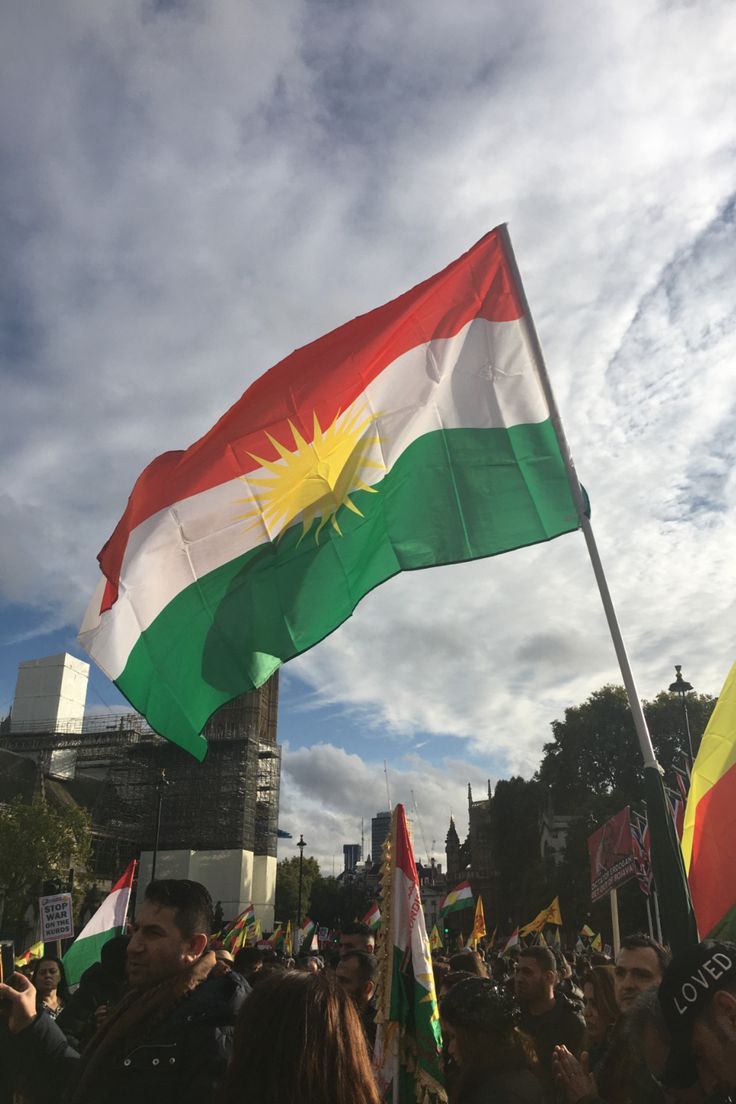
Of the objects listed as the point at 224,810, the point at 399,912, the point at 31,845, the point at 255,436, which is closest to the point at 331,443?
the point at 255,436

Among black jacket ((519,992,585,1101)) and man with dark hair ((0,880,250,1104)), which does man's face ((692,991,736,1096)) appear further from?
black jacket ((519,992,585,1101))

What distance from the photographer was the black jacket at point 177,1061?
8.74ft

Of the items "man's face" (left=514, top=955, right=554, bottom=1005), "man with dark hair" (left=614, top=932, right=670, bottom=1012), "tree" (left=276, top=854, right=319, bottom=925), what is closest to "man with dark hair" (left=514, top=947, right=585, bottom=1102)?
"man's face" (left=514, top=955, right=554, bottom=1005)

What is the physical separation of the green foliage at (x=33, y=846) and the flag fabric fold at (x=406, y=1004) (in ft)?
149

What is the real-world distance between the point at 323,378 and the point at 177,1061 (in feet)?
13.4

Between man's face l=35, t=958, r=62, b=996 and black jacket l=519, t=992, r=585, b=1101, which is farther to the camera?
A: man's face l=35, t=958, r=62, b=996

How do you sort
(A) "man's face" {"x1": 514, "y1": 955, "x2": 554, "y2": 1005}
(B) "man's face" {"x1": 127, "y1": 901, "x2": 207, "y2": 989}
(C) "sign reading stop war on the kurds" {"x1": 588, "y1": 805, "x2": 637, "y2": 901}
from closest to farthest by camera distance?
(B) "man's face" {"x1": 127, "y1": 901, "x2": 207, "y2": 989}, (A) "man's face" {"x1": 514, "y1": 955, "x2": 554, "y2": 1005}, (C) "sign reading stop war on the kurds" {"x1": 588, "y1": 805, "x2": 637, "y2": 901}

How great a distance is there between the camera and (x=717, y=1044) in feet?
6.88

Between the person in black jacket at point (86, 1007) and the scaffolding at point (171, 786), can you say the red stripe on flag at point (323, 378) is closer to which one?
the person in black jacket at point (86, 1007)

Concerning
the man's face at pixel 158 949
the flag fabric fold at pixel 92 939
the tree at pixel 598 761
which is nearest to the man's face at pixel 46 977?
the flag fabric fold at pixel 92 939

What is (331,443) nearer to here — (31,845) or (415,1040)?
(415,1040)

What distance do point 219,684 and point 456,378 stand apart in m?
2.42

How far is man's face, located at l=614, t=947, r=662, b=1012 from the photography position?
4387 millimetres

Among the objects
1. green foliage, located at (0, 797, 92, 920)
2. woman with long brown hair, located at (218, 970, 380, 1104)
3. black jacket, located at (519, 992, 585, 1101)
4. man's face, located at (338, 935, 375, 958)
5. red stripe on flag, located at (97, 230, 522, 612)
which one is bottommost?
black jacket, located at (519, 992, 585, 1101)
